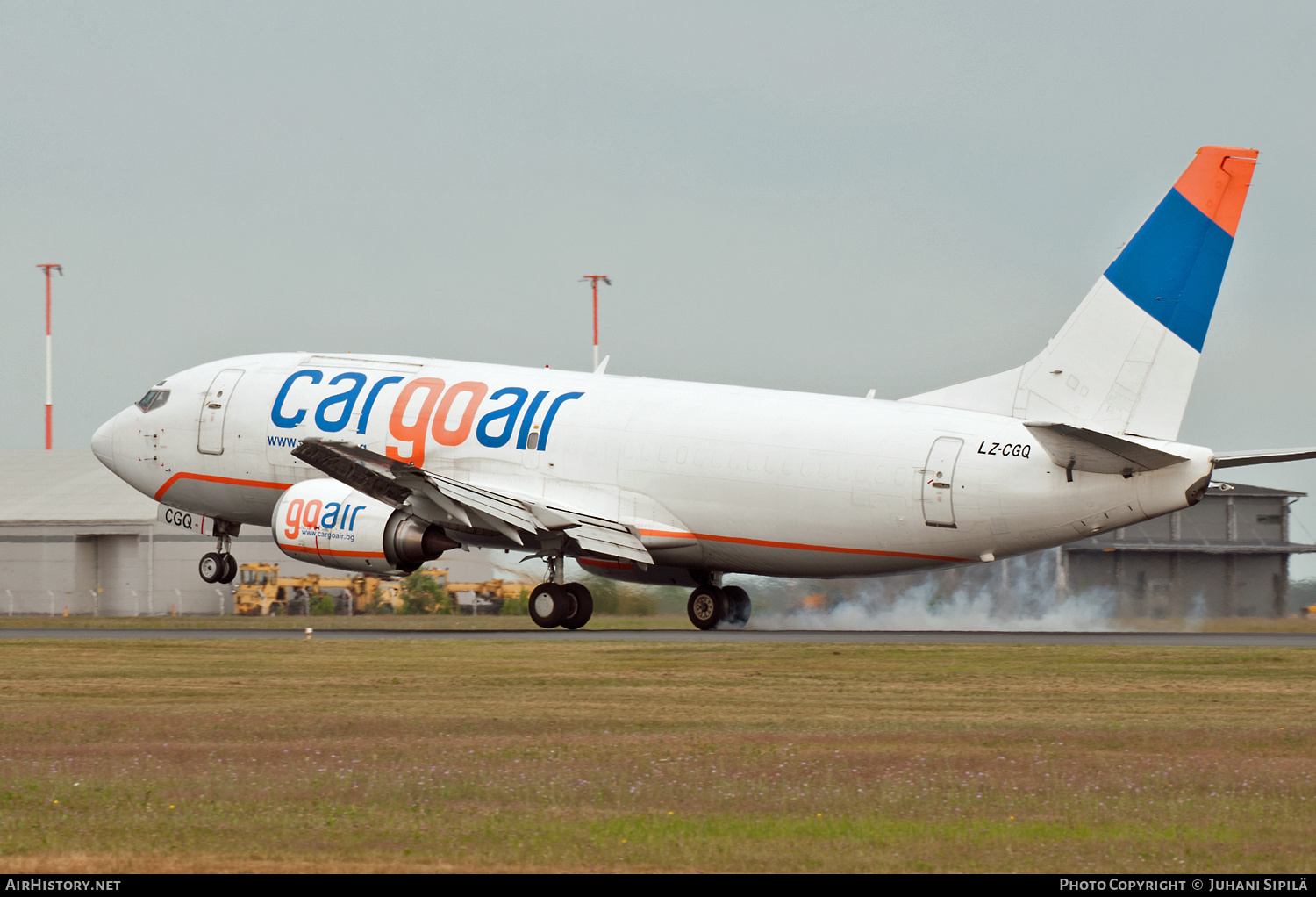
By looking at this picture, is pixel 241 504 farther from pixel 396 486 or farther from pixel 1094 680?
pixel 1094 680

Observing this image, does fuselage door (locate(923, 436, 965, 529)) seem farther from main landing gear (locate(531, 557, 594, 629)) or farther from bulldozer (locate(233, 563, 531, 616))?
bulldozer (locate(233, 563, 531, 616))

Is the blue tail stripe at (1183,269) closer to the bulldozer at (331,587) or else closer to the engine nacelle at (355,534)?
the engine nacelle at (355,534)

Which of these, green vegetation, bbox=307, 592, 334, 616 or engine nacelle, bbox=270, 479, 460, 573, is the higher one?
engine nacelle, bbox=270, 479, 460, 573

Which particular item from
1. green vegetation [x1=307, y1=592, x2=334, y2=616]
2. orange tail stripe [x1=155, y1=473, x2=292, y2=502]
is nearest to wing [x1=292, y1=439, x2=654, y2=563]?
orange tail stripe [x1=155, y1=473, x2=292, y2=502]

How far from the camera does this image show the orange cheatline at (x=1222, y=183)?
30031 mm

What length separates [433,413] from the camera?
37.1 meters

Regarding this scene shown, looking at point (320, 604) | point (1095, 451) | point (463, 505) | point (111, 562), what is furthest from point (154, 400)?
point (1095, 451)

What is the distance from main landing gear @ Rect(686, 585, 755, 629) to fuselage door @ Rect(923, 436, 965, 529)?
7213mm

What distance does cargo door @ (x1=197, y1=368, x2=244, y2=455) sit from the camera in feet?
131

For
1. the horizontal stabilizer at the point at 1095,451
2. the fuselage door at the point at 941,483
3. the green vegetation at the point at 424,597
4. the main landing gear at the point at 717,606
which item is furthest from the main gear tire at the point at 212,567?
the horizontal stabilizer at the point at 1095,451

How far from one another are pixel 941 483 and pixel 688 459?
578cm

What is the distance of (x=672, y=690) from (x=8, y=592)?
47251 mm

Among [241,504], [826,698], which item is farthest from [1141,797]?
[241,504]

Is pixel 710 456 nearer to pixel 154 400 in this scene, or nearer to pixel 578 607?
pixel 578 607
